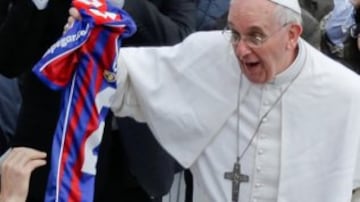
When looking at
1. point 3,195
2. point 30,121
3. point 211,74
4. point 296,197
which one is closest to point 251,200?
point 296,197

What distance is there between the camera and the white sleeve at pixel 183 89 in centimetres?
378

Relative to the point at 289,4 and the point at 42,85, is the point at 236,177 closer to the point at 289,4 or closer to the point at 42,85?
the point at 289,4

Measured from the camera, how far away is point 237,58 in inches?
143

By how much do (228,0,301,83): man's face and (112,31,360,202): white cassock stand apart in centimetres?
13

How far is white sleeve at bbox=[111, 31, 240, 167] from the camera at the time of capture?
378 cm

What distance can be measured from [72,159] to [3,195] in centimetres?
56

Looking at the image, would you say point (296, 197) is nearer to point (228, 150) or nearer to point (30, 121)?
point (228, 150)

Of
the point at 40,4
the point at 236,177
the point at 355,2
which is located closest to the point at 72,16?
the point at 40,4

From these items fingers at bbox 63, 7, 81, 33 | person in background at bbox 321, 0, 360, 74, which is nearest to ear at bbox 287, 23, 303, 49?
fingers at bbox 63, 7, 81, 33

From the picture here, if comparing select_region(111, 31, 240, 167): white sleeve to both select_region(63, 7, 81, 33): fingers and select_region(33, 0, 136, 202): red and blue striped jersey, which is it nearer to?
select_region(33, 0, 136, 202): red and blue striped jersey

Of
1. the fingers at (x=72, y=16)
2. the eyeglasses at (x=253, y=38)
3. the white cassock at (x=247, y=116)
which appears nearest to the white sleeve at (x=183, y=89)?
the white cassock at (x=247, y=116)

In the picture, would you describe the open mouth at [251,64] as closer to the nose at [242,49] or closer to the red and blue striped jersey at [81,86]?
the nose at [242,49]

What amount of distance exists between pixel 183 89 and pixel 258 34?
18.0 inches

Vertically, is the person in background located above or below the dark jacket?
below
